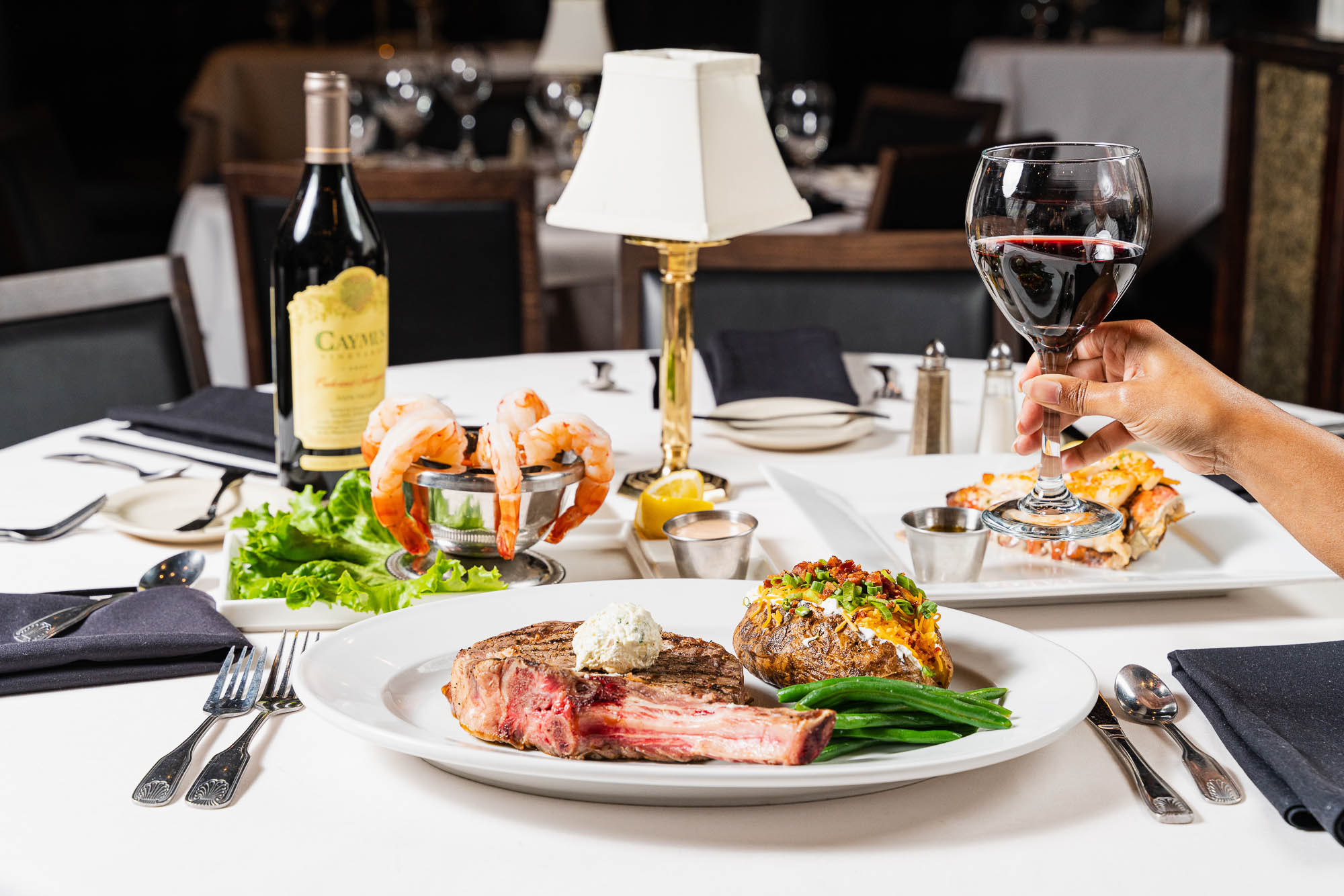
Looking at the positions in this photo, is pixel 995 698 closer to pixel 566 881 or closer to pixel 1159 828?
pixel 1159 828

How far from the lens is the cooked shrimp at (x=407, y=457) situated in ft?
3.50

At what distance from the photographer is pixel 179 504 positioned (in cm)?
135

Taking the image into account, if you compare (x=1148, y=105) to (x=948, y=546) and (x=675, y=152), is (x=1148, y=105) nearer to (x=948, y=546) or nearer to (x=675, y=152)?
(x=675, y=152)

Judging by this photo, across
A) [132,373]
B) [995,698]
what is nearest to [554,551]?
[995,698]

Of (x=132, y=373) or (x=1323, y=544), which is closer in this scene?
(x=1323, y=544)

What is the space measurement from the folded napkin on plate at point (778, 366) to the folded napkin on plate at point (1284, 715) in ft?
2.71

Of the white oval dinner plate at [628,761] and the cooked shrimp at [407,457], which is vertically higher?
the cooked shrimp at [407,457]

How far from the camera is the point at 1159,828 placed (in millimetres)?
764

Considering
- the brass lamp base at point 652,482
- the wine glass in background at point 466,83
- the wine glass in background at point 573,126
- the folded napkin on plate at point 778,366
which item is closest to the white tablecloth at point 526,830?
the brass lamp base at point 652,482

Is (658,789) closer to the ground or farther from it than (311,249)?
closer to the ground

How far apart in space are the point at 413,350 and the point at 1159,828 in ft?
7.32

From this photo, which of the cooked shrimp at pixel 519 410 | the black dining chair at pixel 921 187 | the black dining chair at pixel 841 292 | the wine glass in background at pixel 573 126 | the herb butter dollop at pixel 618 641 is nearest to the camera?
the herb butter dollop at pixel 618 641

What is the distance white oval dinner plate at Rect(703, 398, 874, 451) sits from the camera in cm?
156

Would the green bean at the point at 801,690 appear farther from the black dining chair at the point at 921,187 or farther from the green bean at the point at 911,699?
the black dining chair at the point at 921,187
